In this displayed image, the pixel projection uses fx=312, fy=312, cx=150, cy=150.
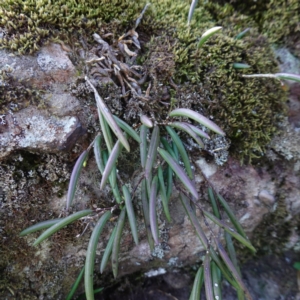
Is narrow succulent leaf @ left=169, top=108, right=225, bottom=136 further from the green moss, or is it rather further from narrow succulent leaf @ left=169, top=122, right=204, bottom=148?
the green moss

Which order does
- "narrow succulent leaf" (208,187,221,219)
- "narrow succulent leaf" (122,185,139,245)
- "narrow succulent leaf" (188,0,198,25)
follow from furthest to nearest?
1. "narrow succulent leaf" (188,0,198,25)
2. "narrow succulent leaf" (208,187,221,219)
3. "narrow succulent leaf" (122,185,139,245)

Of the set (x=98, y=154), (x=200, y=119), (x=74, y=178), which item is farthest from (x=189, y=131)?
(x=74, y=178)

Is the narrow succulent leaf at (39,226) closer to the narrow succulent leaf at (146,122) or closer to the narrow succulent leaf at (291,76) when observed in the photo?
the narrow succulent leaf at (146,122)

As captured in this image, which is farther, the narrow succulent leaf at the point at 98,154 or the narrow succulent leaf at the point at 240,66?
the narrow succulent leaf at the point at 240,66

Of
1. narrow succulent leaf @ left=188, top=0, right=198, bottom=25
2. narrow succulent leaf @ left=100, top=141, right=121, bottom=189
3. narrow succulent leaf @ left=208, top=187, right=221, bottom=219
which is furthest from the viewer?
narrow succulent leaf @ left=188, top=0, right=198, bottom=25

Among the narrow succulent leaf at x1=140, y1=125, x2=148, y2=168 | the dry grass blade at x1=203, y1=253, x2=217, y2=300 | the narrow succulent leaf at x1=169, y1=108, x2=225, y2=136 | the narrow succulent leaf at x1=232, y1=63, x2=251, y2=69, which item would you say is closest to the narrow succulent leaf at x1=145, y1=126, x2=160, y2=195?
the narrow succulent leaf at x1=140, y1=125, x2=148, y2=168

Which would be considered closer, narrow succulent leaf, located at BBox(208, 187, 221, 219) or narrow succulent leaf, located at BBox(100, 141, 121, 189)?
narrow succulent leaf, located at BBox(100, 141, 121, 189)

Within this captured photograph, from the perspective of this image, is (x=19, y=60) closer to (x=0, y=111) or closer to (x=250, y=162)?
(x=0, y=111)

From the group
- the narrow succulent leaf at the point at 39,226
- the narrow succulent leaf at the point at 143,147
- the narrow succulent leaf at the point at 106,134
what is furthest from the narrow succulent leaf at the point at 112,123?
the narrow succulent leaf at the point at 39,226

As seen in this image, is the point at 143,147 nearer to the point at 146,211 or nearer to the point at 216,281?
the point at 146,211
